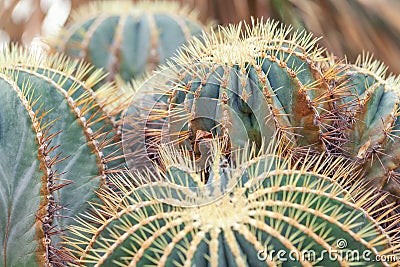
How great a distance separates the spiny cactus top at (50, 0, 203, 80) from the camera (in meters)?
1.94

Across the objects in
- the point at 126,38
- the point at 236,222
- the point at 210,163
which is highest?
the point at 126,38

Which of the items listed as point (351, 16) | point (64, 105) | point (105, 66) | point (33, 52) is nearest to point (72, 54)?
point (105, 66)

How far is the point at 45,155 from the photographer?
3.46 ft

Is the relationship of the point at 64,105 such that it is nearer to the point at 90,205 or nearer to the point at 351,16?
the point at 90,205

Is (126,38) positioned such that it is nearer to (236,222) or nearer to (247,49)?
(247,49)

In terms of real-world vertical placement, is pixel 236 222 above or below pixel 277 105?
below

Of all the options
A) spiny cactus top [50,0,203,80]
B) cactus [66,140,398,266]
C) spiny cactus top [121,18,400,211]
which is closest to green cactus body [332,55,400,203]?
spiny cactus top [121,18,400,211]

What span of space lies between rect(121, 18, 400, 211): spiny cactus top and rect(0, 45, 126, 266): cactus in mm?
104

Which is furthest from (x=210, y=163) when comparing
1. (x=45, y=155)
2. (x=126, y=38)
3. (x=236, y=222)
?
(x=126, y=38)

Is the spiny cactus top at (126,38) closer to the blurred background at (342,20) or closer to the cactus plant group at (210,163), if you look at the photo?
the blurred background at (342,20)

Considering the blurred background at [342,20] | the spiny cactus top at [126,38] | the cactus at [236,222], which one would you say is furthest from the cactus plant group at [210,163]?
the blurred background at [342,20]

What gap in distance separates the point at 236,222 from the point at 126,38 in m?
1.23

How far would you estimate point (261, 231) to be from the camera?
32.9 inches

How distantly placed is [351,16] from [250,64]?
1572 millimetres
